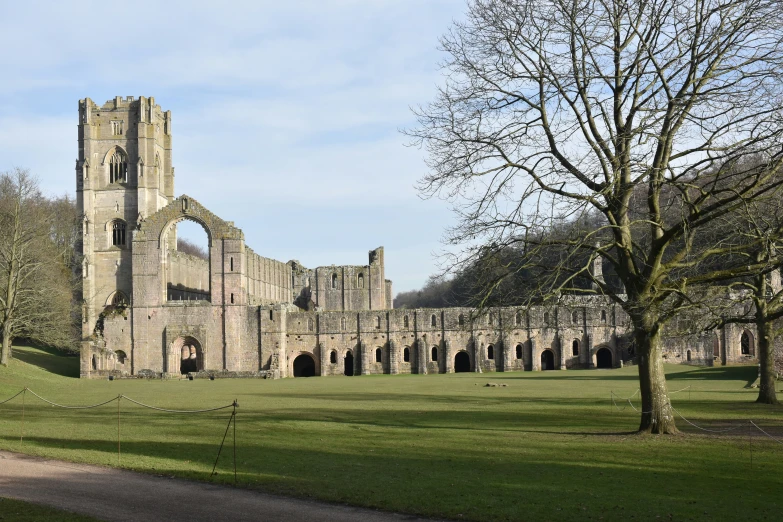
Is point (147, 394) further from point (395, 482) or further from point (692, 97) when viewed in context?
point (692, 97)

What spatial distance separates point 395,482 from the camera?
14.2 meters

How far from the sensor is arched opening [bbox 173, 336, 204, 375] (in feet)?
194

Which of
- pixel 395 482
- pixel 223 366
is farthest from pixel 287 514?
pixel 223 366

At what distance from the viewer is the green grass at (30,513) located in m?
11.2

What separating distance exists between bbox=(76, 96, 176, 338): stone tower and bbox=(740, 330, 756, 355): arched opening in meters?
45.0

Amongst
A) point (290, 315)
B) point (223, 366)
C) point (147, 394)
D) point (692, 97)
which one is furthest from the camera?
point (290, 315)

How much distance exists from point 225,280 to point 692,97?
152 feet

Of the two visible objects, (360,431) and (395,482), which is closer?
(395,482)

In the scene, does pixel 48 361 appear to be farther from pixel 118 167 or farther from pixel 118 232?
pixel 118 167

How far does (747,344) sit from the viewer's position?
63594 mm

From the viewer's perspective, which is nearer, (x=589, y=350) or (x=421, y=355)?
(x=421, y=355)

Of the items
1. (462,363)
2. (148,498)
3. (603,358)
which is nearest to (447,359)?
(462,363)

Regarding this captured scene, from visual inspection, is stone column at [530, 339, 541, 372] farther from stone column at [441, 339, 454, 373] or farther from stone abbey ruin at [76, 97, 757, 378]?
stone column at [441, 339, 454, 373]

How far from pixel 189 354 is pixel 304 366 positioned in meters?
9.11
